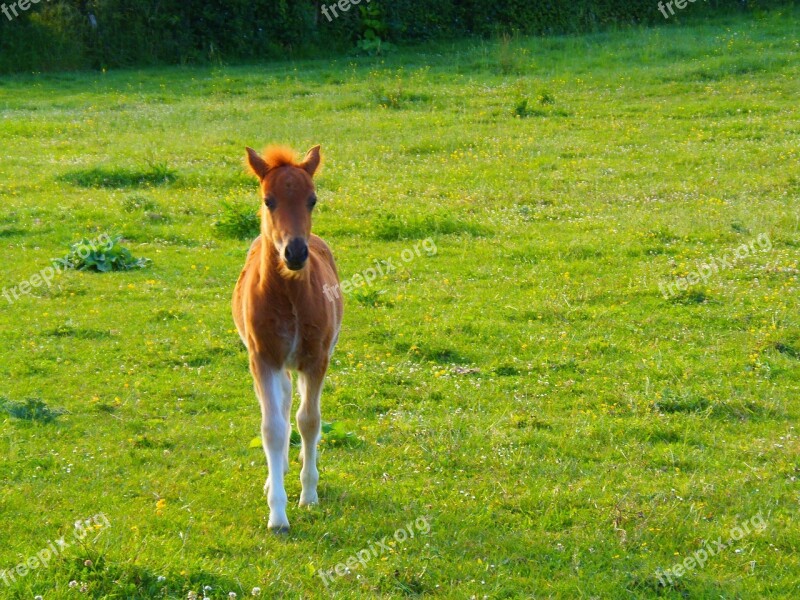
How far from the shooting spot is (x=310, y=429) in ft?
22.3

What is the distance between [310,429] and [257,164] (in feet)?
6.02

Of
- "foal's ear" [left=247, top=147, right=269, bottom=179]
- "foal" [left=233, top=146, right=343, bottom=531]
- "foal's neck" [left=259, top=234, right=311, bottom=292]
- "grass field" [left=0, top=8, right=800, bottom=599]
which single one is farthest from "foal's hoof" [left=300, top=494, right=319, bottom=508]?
"foal's ear" [left=247, top=147, right=269, bottom=179]

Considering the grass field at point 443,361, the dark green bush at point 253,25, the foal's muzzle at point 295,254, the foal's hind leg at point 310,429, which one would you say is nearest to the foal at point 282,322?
the foal's hind leg at point 310,429

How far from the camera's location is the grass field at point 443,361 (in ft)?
20.3

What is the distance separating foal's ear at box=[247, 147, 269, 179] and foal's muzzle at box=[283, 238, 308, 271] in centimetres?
85

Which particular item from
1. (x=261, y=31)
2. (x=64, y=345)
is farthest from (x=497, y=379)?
(x=261, y=31)

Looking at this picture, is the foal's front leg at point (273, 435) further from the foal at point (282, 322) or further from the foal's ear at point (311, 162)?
the foal's ear at point (311, 162)

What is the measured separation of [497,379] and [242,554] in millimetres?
3808

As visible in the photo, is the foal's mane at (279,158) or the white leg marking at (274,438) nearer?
the white leg marking at (274,438)

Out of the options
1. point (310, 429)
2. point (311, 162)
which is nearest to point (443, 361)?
point (310, 429)

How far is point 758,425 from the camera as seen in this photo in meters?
8.23

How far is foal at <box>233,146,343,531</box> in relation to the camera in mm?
6477

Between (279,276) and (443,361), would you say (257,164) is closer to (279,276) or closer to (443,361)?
(279,276)

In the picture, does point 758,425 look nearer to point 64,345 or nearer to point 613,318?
point 613,318
